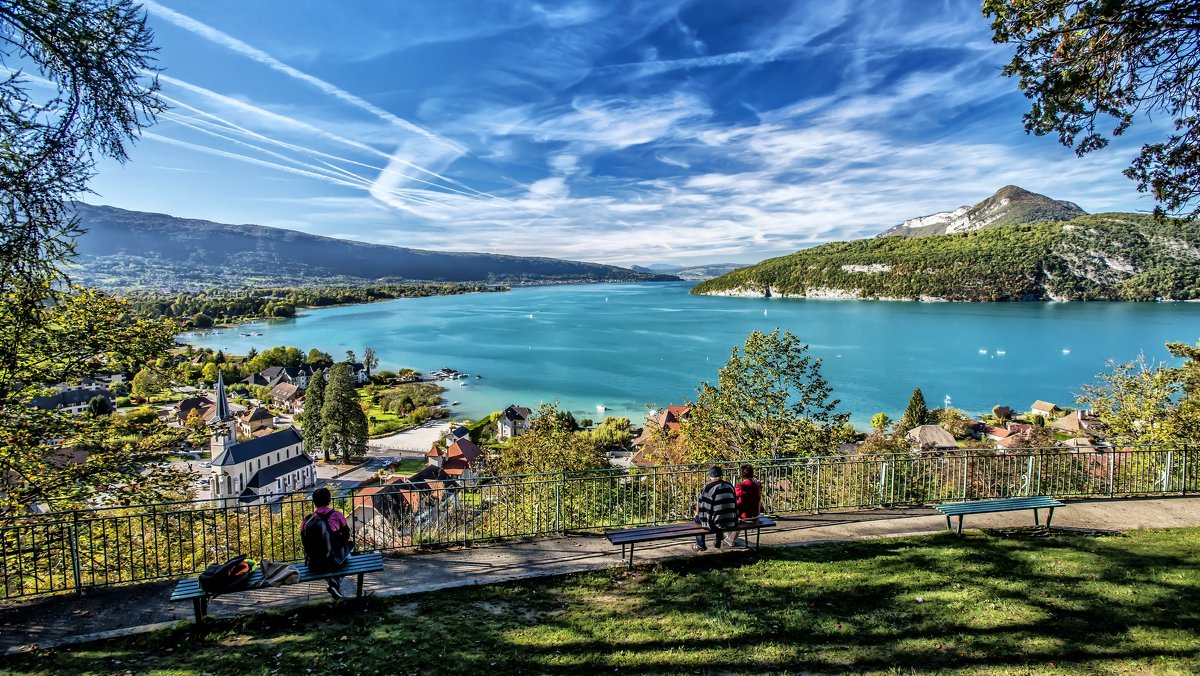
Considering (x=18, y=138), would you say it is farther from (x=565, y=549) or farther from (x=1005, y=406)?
(x=1005, y=406)

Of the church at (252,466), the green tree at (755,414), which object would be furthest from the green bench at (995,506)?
the church at (252,466)

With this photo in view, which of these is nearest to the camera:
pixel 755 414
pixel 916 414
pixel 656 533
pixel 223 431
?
pixel 656 533

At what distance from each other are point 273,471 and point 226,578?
33.0m

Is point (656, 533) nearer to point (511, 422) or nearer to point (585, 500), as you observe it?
point (585, 500)

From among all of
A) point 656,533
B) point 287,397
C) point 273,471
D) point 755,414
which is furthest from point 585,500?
point 287,397

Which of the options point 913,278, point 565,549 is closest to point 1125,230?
point 913,278

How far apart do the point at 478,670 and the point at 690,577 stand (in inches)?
106

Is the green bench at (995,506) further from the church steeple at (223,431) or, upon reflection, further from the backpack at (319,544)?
the church steeple at (223,431)

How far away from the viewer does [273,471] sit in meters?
33.0

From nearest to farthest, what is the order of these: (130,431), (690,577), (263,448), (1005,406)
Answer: (690,577), (130,431), (263,448), (1005,406)

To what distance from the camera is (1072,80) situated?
639cm

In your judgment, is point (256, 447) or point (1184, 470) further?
point (256, 447)

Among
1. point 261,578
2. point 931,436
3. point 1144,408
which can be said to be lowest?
point 931,436

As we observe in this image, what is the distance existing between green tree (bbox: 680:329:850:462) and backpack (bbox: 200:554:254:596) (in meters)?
10.4
